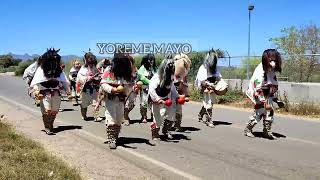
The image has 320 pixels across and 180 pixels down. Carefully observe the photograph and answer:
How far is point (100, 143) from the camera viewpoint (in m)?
11.5

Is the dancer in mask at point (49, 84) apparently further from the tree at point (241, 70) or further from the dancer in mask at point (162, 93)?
the tree at point (241, 70)

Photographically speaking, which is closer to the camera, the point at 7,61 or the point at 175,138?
the point at 175,138

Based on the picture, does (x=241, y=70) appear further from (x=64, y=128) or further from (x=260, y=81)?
(x=260, y=81)

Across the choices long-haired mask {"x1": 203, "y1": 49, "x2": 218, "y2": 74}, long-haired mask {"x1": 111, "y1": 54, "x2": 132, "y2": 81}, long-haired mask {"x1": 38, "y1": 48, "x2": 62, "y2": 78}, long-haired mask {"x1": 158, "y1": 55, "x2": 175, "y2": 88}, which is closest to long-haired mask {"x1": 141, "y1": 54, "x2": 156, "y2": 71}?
long-haired mask {"x1": 203, "y1": 49, "x2": 218, "y2": 74}

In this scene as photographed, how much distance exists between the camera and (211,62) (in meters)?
14.0

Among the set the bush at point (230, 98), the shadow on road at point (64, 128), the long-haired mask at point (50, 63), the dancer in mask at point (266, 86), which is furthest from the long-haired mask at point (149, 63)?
the bush at point (230, 98)

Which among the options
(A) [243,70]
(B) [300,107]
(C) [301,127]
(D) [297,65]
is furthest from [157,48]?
(C) [301,127]

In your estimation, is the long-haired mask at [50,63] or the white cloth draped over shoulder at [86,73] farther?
the white cloth draped over shoulder at [86,73]

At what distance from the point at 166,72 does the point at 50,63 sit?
2.85 metres

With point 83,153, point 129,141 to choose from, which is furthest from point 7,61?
point 83,153

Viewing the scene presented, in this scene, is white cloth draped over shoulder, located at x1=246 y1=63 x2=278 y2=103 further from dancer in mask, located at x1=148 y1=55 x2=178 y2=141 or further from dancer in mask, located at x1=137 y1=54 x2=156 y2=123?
dancer in mask, located at x1=137 y1=54 x2=156 y2=123

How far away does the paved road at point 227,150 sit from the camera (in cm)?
888

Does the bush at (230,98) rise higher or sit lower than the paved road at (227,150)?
higher

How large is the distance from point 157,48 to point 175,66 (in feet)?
56.2
